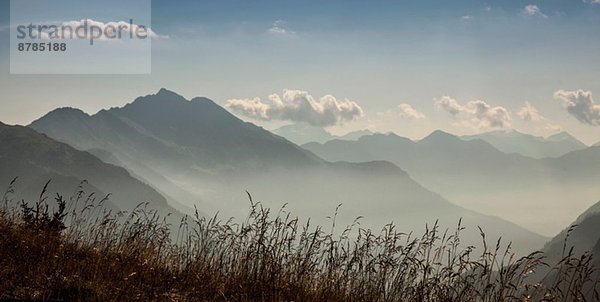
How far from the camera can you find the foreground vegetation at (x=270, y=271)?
5.85 m

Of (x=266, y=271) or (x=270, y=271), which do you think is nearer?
(x=270, y=271)

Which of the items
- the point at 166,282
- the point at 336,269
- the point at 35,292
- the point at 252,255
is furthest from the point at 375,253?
the point at 35,292

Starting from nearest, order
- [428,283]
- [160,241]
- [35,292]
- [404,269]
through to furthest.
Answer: [35,292] → [428,283] → [404,269] → [160,241]

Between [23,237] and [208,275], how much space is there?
358cm

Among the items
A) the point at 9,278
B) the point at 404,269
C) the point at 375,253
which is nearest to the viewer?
the point at 9,278

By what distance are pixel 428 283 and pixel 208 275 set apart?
3.29 meters

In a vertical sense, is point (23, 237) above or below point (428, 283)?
above

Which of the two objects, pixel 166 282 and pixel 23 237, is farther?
pixel 23 237

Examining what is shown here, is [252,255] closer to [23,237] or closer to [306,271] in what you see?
[306,271]

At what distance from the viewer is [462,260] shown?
6438 millimetres

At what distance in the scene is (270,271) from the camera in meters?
6.82

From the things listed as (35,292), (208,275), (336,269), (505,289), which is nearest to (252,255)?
(208,275)

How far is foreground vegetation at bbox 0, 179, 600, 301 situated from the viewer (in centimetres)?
585

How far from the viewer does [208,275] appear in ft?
24.1
